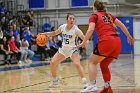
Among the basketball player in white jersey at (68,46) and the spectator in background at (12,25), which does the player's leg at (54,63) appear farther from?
the spectator in background at (12,25)

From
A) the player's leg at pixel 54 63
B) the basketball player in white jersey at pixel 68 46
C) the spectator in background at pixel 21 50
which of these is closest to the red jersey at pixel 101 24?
the basketball player in white jersey at pixel 68 46

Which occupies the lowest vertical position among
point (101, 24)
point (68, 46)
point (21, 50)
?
point (21, 50)

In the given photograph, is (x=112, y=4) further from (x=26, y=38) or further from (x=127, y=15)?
(x=26, y=38)

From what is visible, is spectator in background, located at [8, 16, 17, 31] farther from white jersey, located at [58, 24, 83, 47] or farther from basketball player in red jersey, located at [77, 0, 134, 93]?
basketball player in red jersey, located at [77, 0, 134, 93]

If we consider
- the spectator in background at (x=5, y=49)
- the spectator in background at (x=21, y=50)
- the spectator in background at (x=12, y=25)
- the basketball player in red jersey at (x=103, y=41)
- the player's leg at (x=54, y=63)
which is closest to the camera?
the basketball player in red jersey at (x=103, y=41)

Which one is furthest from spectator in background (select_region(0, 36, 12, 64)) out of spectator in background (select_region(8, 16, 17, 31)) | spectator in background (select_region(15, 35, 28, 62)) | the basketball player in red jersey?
the basketball player in red jersey

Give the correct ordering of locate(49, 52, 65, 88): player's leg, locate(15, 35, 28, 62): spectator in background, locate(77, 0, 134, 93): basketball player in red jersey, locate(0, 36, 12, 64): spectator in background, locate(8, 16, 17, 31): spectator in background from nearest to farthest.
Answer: locate(77, 0, 134, 93): basketball player in red jersey < locate(49, 52, 65, 88): player's leg < locate(0, 36, 12, 64): spectator in background < locate(15, 35, 28, 62): spectator in background < locate(8, 16, 17, 31): spectator in background

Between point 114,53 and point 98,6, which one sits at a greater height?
point 98,6

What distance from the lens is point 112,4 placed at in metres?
28.8

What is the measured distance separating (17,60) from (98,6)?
1288cm

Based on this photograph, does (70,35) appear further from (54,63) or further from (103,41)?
(103,41)

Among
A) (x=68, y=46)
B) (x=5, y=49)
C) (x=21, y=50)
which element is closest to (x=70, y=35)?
(x=68, y=46)

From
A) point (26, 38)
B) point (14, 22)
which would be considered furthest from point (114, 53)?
point (14, 22)

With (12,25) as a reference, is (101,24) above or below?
above
